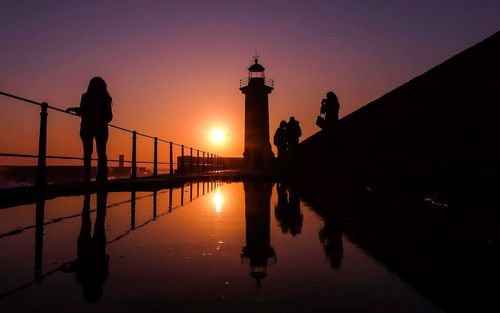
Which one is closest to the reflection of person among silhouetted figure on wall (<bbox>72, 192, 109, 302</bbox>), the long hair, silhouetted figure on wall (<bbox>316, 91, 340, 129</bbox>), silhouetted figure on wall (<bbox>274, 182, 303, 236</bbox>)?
silhouetted figure on wall (<bbox>72, 192, 109, 302</bbox>)

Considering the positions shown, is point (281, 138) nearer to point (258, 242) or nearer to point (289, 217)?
point (289, 217)

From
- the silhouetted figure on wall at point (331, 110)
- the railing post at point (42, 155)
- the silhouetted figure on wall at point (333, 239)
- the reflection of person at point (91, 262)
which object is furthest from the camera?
the silhouetted figure on wall at point (331, 110)

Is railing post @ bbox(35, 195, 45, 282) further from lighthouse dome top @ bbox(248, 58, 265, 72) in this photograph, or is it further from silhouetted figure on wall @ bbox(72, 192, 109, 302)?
lighthouse dome top @ bbox(248, 58, 265, 72)

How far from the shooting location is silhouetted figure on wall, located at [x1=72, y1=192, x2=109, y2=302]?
1742 millimetres

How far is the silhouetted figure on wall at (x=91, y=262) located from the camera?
5.71 feet

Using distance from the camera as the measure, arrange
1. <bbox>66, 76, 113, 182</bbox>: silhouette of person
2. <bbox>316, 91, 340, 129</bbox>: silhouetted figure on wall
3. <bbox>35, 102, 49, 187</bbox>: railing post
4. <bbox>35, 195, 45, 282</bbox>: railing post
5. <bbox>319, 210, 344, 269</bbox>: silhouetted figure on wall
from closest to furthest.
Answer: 1. <bbox>35, 195, 45, 282</bbox>: railing post
2. <bbox>319, 210, 344, 269</bbox>: silhouetted figure on wall
3. <bbox>35, 102, 49, 187</bbox>: railing post
4. <bbox>66, 76, 113, 182</bbox>: silhouette of person
5. <bbox>316, 91, 340, 129</bbox>: silhouetted figure on wall

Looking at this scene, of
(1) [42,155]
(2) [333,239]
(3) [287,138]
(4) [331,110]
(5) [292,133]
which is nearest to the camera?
(2) [333,239]

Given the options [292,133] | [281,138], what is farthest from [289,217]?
[281,138]

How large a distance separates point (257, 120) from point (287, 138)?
18951 millimetres

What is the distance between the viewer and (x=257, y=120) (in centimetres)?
4100

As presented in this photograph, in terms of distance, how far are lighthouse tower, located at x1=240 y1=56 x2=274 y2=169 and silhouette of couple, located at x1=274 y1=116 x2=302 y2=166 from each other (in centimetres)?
1663

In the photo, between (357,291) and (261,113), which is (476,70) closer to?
(357,291)

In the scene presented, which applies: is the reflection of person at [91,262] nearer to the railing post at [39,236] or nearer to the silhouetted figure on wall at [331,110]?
the railing post at [39,236]

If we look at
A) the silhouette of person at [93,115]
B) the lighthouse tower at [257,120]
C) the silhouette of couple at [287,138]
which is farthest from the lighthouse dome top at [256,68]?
the silhouette of person at [93,115]
